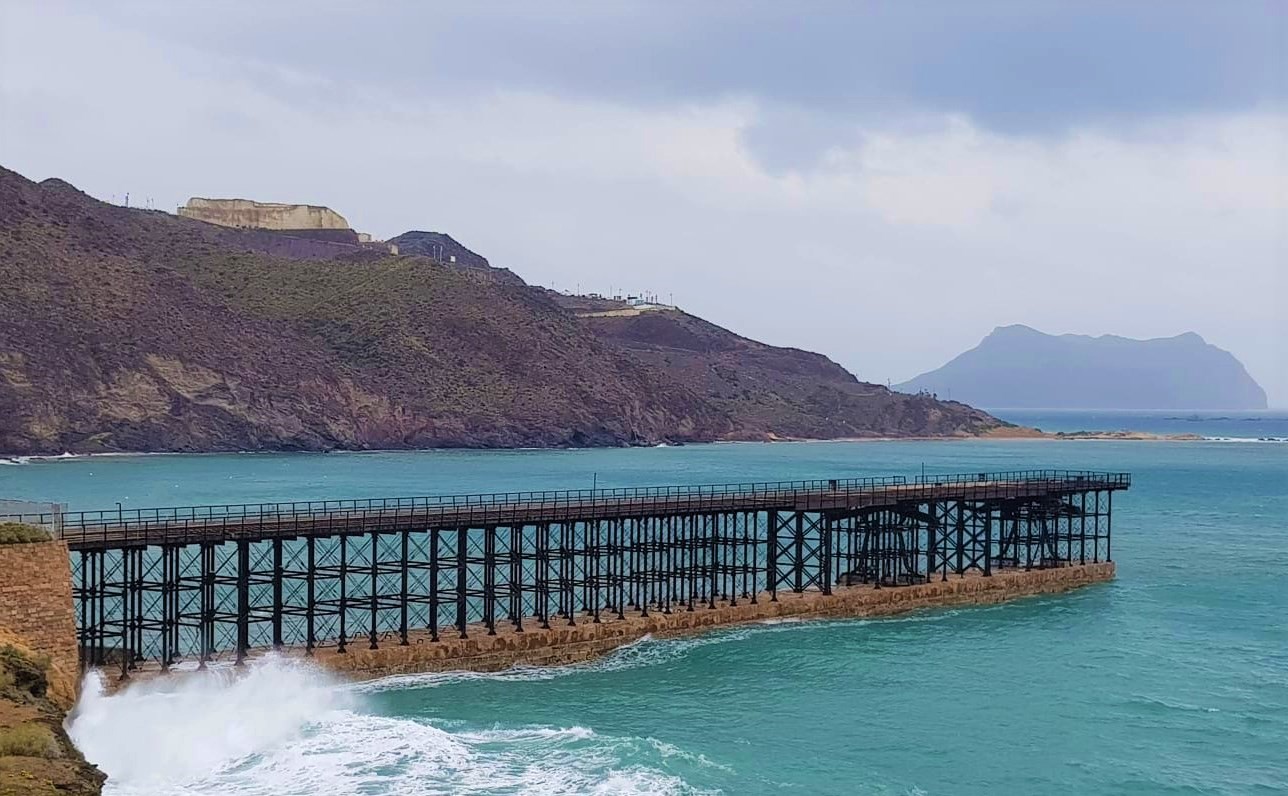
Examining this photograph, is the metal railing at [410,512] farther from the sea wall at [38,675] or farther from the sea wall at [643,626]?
the sea wall at [643,626]

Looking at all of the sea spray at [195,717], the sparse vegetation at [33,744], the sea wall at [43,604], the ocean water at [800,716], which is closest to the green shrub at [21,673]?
the sparse vegetation at [33,744]

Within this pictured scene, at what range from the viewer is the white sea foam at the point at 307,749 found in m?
36.6

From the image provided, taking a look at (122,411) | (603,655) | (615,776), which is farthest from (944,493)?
(122,411)

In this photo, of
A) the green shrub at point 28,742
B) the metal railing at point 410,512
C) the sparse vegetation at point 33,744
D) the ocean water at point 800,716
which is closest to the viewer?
the sparse vegetation at point 33,744

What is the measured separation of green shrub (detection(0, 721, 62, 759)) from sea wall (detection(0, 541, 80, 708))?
8.37 meters

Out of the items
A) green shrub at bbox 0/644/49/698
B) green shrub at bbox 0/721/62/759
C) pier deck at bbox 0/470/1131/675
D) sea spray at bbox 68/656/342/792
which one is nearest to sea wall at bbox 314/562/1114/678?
pier deck at bbox 0/470/1131/675

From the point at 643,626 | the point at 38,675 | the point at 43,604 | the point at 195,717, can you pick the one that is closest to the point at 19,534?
the point at 43,604

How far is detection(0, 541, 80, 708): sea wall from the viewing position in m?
39.2

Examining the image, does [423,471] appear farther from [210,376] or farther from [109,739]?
[109,739]

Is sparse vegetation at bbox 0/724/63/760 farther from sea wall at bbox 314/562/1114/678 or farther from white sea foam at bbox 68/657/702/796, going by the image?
sea wall at bbox 314/562/1114/678

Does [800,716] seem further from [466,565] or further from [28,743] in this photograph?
[28,743]

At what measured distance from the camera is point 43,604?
40.0m

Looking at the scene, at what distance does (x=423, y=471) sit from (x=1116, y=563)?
3672 inches

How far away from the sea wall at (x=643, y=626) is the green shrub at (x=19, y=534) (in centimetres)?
1165
